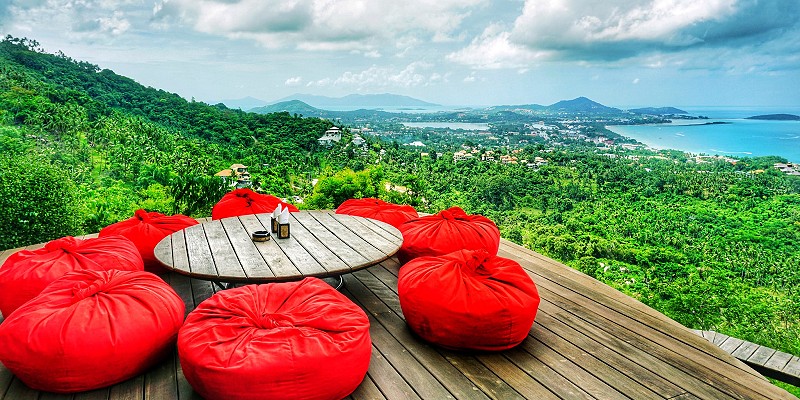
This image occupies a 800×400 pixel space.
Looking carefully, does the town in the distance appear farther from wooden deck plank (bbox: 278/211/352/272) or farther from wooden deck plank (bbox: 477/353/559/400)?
wooden deck plank (bbox: 477/353/559/400)

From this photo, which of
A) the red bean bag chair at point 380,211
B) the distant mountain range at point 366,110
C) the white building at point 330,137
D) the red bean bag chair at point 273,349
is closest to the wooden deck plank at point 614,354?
the red bean bag chair at point 273,349

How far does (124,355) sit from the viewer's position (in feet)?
6.52

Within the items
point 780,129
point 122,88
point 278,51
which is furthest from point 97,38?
point 780,129

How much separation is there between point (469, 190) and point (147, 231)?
10.3m

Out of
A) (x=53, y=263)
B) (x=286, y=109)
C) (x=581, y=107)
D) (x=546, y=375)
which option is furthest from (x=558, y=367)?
(x=581, y=107)

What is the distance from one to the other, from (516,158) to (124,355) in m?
15.5

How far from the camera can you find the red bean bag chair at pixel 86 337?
190 cm

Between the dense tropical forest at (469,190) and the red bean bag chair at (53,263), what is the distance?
6.21 ft

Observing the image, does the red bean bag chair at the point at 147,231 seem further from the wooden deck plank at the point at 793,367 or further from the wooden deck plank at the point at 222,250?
the wooden deck plank at the point at 793,367

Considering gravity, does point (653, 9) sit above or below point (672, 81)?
above

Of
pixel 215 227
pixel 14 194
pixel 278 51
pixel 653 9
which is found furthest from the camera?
pixel 278 51

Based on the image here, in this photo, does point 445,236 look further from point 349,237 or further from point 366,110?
point 366,110

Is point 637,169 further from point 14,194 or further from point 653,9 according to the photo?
point 14,194

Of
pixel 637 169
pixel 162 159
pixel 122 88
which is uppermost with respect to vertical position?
pixel 122 88
